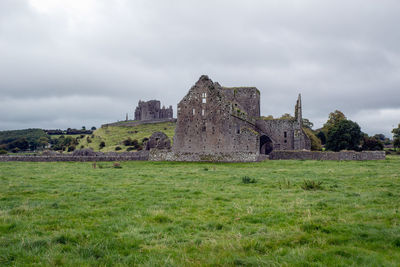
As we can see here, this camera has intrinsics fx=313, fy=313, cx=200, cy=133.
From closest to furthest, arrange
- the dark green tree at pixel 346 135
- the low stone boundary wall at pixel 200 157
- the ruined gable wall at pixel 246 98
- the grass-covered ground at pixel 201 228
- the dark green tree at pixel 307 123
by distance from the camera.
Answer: the grass-covered ground at pixel 201 228, the low stone boundary wall at pixel 200 157, the ruined gable wall at pixel 246 98, the dark green tree at pixel 346 135, the dark green tree at pixel 307 123

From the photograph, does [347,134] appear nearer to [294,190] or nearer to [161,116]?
[294,190]

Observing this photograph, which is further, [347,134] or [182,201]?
[347,134]

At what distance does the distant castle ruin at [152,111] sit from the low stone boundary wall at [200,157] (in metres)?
125

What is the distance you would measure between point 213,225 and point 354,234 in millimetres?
3438

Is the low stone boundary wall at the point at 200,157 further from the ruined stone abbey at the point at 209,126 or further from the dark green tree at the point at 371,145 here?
the dark green tree at the point at 371,145

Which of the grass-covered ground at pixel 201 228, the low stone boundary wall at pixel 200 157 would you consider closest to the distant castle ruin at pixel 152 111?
the low stone boundary wall at pixel 200 157

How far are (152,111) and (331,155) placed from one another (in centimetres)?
13538

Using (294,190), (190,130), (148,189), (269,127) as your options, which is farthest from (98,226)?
(269,127)

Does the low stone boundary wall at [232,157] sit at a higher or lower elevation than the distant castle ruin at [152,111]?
lower

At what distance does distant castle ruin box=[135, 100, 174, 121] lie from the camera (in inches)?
6522

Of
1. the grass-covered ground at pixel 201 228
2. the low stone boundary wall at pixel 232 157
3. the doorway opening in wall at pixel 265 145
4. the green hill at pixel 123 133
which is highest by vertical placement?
the green hill at pixel 123 133

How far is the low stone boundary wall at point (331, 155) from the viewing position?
3694 cm

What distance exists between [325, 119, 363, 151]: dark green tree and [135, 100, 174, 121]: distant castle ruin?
114m

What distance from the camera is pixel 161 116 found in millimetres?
168375
